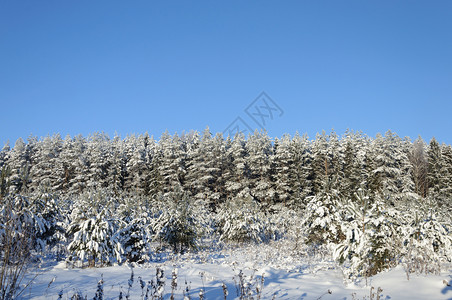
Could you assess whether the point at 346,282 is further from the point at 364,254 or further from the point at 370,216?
the point at 370,216

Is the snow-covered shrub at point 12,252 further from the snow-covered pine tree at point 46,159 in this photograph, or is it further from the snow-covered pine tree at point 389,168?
the snow-covered pine tree at point 46,159

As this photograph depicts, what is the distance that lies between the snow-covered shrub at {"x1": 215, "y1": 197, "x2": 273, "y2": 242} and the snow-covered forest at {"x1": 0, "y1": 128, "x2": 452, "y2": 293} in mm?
76

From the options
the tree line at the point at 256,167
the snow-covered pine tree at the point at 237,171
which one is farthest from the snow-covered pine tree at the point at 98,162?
the snow-covered pine tree at the point at 237,171

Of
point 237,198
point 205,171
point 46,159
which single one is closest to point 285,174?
point 205,171

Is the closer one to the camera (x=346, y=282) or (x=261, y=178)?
(x=346, y=282)

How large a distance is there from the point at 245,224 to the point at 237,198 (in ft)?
11.7

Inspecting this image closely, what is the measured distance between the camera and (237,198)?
18.6 meters

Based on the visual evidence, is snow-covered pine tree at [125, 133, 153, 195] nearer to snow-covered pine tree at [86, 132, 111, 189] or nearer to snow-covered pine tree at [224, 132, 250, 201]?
snow-covered pine tree at [86, 132, 111, 189]

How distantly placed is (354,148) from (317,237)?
34.8m

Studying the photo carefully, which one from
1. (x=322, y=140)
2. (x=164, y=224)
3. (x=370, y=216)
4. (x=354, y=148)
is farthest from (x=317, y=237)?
(x=354, y=148)

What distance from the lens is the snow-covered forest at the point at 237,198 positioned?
7.48 m

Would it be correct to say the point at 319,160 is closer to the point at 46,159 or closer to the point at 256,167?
the point at 256,167

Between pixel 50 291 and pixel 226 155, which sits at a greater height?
pixel 226 155

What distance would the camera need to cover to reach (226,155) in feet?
131
